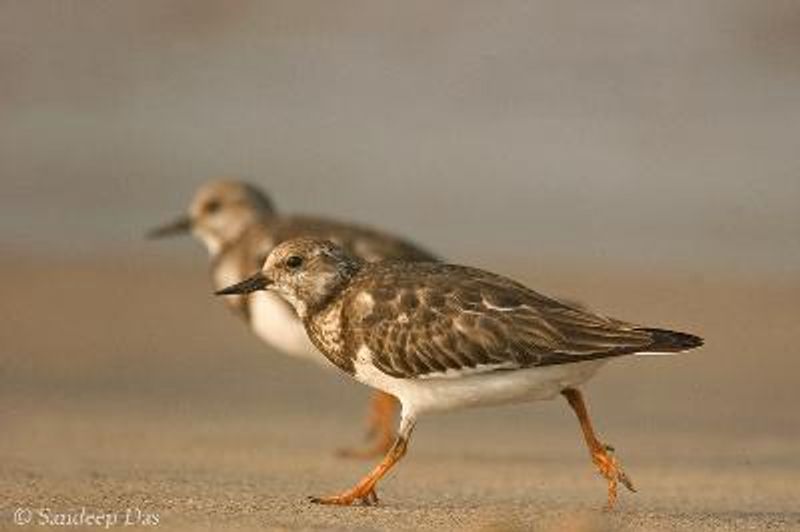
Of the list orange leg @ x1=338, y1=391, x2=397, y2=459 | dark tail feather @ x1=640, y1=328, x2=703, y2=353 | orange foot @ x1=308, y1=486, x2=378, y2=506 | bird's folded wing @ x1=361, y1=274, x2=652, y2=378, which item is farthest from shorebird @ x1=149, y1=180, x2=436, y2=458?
dark tail feather @ x1=640, y1=328, x2=703, y2=353

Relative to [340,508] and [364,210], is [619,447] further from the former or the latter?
[364,210]

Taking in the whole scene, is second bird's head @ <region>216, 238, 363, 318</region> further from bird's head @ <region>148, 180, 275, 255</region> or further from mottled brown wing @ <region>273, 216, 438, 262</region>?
bird's head @ <region>148, 180, 275, 255</region>

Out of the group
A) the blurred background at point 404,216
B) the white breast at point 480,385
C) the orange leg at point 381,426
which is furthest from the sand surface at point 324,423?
the white breast at point 480,385

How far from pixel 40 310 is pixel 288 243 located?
4845 millimetres

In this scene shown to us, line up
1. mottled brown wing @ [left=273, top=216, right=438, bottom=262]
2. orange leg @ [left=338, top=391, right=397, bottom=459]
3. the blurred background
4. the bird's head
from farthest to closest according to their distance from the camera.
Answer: the bird's head
mottled brown wing @ [left=273, top=216, right=438, bottom=262]
orange leg @ [left=338, top=391, right=397, bottom=459]
the blurred background

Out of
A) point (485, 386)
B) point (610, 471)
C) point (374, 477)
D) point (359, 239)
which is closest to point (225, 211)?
point (359, 239)

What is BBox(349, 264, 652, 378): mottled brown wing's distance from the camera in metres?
6.10

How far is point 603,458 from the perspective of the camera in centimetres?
627

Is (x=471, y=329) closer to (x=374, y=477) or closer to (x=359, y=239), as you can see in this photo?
(x=374, y=477)

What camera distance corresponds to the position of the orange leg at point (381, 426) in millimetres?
8219

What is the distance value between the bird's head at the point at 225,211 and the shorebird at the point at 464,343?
3.71 meters

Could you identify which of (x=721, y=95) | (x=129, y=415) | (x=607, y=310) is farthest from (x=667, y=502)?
(x=721, y=95)

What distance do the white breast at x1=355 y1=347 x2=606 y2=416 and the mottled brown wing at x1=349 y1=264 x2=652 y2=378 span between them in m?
0.04

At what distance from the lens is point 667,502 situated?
658cm
